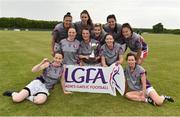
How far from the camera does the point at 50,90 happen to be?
9.12 metres

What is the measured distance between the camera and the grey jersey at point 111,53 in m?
9.47

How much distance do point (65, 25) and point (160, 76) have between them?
3895 mm

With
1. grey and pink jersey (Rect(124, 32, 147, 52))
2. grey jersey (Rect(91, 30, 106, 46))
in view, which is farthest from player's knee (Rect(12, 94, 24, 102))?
grey and pink jersey (Rect(124, 32, 147, 52))

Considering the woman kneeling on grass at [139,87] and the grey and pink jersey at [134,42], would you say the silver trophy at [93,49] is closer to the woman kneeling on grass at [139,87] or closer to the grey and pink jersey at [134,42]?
the grey and pink jersey at [134,42]

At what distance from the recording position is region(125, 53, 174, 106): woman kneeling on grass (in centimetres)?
863

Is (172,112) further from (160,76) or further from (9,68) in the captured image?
(9,68)

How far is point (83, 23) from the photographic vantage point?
9.84m

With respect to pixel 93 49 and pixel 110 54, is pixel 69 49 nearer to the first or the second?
pixel 93 49

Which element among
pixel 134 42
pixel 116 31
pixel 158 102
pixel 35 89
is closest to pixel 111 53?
pixel 116 31

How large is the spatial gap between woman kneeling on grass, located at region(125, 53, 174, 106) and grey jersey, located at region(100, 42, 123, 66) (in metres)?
0.59

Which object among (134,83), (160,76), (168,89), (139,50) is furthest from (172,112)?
(160,76)

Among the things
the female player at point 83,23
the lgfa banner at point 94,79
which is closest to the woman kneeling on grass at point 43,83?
the lgfa banner at point 94,79

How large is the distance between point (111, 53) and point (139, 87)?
1252mm

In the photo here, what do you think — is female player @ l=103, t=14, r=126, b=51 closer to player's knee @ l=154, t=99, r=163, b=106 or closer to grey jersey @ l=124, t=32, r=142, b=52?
grey jersey @ l=124, t=32, r=142, b=52
